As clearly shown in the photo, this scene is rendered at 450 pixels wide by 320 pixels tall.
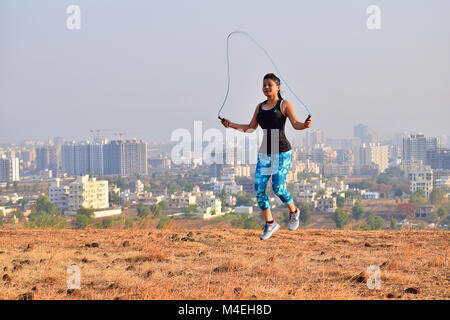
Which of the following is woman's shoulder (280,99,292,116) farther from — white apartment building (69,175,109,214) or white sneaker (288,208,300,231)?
white apartment building (69,175,109,214)

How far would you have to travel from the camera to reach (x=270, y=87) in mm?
6371

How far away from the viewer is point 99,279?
525 cm

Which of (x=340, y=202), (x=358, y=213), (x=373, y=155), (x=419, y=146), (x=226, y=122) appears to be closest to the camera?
(x=226, y=122)

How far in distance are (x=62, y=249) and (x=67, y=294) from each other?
8.83 ft

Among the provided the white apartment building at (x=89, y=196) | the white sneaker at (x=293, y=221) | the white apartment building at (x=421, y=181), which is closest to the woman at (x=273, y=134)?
the white sneaker at (x=293, y=221)

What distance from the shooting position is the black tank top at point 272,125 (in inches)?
246

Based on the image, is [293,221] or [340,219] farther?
[340,219]

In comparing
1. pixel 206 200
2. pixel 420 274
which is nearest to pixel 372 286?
pixel 420 274

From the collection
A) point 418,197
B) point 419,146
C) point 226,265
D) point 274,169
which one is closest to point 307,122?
point 274,169

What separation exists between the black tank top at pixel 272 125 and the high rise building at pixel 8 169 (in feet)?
397

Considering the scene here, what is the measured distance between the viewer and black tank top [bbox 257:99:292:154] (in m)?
6.25

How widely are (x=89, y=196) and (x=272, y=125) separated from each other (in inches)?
2764

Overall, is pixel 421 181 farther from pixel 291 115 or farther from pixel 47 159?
pixel 47 159

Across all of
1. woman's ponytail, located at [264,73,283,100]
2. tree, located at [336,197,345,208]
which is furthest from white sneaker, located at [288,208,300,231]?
tree, located at [336,197,345,208]
